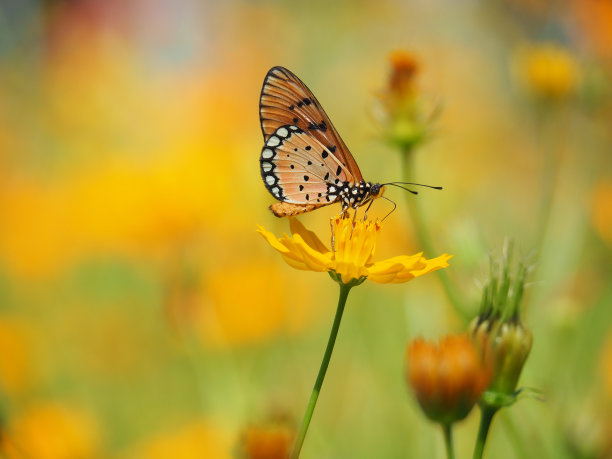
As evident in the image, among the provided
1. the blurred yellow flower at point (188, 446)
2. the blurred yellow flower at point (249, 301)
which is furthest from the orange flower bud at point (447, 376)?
the blurred yellow flower at point (249, 301)

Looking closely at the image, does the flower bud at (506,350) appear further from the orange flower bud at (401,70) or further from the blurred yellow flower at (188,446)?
the blurred yellow flower at (188,446)

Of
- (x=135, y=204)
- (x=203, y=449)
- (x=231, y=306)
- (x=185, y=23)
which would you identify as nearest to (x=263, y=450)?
(x=203, y=449)

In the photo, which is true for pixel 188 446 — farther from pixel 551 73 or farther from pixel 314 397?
pixel 551 73

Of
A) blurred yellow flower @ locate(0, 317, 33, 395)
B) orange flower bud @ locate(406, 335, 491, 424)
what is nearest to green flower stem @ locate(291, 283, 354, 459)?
orange flower bud @ locate(406, 335, 491, 424)

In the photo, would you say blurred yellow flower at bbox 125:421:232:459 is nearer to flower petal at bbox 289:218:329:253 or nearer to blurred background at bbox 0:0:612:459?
blurred background at bbox 0:0:612:459

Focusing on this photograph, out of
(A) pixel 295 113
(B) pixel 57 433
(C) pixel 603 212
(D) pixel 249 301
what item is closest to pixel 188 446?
(B) pixel 57 433

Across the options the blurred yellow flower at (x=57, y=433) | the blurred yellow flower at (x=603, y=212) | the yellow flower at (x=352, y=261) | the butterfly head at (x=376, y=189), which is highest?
the butterfly head at (x=376, y=189)
